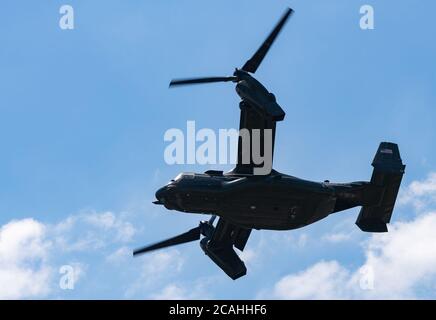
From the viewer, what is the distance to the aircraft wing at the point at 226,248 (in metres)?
49.8

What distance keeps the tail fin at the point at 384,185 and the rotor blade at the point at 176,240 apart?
11197mm

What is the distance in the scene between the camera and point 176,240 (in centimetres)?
5072

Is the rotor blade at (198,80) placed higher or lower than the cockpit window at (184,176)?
higher

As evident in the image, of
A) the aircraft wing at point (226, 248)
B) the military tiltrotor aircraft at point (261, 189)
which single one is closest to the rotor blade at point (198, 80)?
the military tiltrotor aircraft at point (261, 189)

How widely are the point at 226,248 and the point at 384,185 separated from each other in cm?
1161

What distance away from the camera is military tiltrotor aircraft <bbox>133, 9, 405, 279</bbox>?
43031 mm

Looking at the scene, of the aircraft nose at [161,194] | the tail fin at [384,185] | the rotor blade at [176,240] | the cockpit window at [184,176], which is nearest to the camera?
the aircraft nose at [161,194]

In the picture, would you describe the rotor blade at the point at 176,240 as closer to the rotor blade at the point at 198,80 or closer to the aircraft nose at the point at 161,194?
the aircraft nose at the point at 161,194
